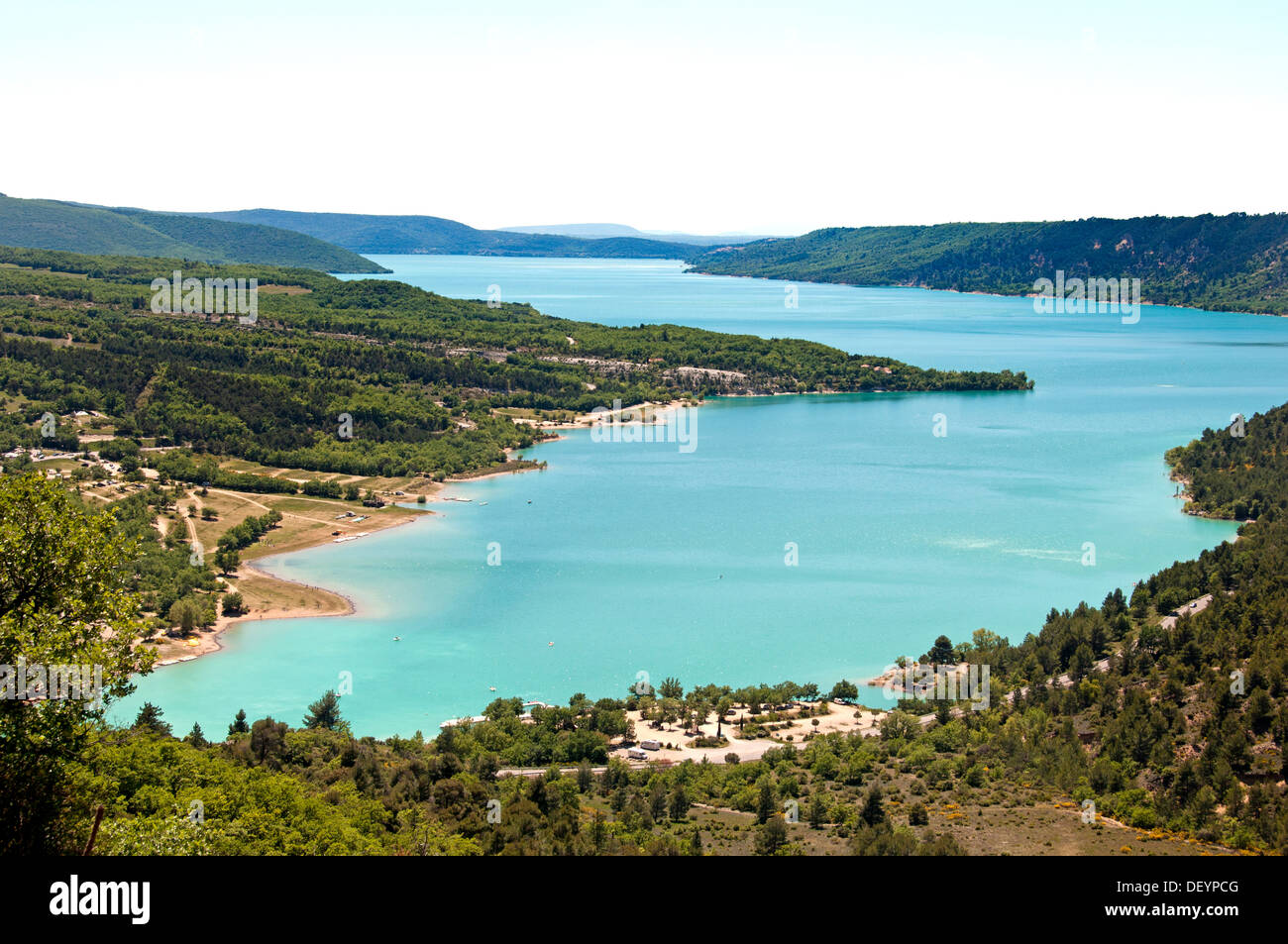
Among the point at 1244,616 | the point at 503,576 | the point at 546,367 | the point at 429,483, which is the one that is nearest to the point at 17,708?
the point at 1244,616

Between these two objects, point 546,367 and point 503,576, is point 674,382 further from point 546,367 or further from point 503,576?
point 503,576

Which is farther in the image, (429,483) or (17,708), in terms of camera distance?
(429,483)

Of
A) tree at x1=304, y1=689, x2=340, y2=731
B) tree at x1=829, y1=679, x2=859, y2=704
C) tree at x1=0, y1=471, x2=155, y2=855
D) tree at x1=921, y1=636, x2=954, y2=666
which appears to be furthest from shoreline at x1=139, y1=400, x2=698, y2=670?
tree at x1=921, y1=636, x2=954, y2=666

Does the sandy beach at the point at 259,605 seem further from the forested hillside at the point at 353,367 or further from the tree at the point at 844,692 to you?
the forested hillside at the point at 353,367

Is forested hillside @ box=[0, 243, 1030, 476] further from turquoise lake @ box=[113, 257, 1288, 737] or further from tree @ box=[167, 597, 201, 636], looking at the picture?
tree @ box=[167, 597, 201, 636]

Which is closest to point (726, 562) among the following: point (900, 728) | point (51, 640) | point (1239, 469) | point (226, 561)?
point (900, 728)

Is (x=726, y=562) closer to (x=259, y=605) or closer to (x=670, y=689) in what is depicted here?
(x=670, y=689)
